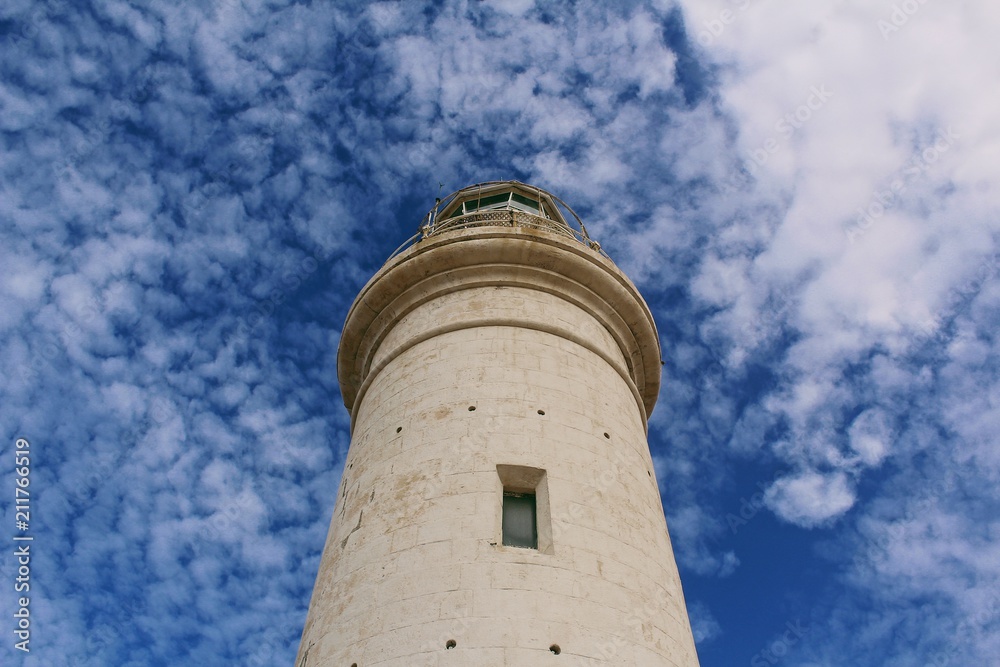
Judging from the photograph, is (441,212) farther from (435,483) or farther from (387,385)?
(435,483)

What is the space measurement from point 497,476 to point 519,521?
56 centimetres

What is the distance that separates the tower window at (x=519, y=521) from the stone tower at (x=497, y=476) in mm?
18

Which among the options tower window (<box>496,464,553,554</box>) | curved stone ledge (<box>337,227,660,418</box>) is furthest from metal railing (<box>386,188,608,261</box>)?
tower window (<box>496,464,553,554</box>)

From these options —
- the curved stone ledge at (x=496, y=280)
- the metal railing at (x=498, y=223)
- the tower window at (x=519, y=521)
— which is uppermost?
the metal railing at (x=498, y=223)

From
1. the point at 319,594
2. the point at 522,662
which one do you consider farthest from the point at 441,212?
the point at 522,662

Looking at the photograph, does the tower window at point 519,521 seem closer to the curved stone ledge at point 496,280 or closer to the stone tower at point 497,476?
the stone tower at point 497,476

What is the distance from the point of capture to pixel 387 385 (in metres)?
11.0

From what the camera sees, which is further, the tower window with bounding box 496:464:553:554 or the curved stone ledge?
the curved stone ledge

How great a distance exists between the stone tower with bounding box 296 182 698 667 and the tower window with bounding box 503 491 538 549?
0.06ft

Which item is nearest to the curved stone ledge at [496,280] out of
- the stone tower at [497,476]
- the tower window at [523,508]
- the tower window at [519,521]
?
the stone tower at [497,476]

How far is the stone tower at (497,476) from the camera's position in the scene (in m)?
7.31

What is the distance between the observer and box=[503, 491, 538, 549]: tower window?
828 cm

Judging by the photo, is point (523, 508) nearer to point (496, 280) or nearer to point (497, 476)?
point (497, 476)

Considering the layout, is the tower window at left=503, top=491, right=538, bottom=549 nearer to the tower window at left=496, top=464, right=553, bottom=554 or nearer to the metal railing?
the tower window at left=496, top=464, right=553, bottom=554
